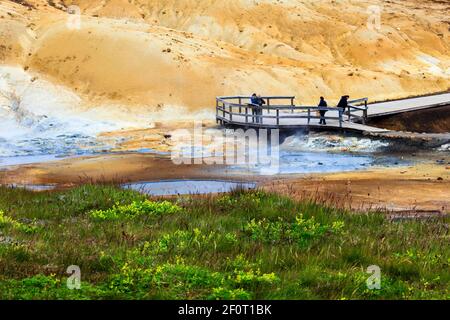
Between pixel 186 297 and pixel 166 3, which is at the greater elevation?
pixel 166 3

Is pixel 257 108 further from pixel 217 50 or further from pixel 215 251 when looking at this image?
pixel 215 251

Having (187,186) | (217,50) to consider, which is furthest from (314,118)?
(217,50)

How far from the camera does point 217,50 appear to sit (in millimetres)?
51312

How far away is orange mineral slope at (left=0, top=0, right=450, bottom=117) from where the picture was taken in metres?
43.9

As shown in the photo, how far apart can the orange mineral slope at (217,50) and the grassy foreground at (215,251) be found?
93.6 ft

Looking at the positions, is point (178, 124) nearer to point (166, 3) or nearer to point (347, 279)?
point (347, 279)

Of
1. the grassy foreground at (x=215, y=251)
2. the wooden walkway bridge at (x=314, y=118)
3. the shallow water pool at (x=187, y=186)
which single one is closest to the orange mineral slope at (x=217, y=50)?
the wooden walkway bridge at (x=314, y=118)

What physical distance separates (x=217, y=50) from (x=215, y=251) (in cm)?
4212

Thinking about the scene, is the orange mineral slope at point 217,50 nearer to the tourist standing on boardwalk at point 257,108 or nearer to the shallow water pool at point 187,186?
the tourist standing on boardwalk at point 257,108

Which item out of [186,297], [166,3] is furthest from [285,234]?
[166,3]

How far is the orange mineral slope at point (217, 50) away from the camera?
43.9m

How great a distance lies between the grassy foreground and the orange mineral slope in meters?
28.5

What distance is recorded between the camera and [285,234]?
1137 centimetres
